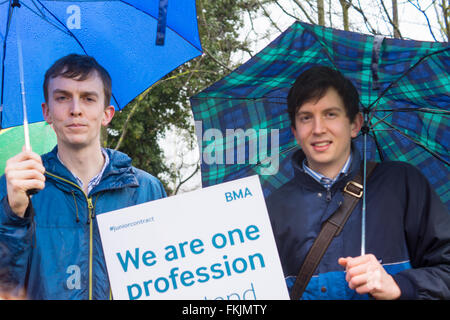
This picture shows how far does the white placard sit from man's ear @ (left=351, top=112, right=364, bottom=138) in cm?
66

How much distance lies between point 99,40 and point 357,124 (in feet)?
5.00

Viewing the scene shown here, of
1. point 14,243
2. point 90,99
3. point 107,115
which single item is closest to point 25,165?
point 14,243

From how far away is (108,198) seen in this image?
288 cm

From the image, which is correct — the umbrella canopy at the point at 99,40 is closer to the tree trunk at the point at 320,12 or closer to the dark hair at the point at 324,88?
the dark hair at the point at 324,88

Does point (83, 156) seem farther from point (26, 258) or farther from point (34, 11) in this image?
point (34, 11)

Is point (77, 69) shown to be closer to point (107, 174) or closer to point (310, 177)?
point (107, 174)

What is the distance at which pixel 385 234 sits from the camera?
2629 mm

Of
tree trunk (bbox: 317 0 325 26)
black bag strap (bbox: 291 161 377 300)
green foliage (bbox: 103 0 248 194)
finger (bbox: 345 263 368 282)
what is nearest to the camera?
finger (bbox: 345 263 368 282)

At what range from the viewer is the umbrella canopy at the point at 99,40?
3.02 metres

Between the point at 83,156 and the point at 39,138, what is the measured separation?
141cm

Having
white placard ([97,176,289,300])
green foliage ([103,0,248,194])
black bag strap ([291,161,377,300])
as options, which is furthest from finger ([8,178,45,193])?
green foliage ([103,0,248,194])

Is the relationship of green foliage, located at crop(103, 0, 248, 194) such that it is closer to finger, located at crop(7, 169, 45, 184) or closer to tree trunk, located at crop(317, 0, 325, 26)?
tree trunk, located at crop(317, 0, 325, 26)

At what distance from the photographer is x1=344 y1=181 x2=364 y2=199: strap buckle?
2715 millimetres

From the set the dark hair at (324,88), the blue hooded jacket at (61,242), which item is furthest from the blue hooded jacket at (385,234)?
the blue hooded jacket at (61,242)
